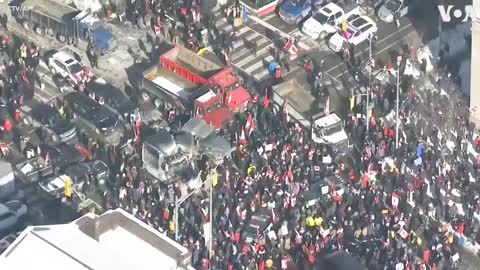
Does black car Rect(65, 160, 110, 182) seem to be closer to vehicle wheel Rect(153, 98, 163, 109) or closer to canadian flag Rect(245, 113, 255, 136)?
vehicle wheel Rect(153, 98, 163, 109)

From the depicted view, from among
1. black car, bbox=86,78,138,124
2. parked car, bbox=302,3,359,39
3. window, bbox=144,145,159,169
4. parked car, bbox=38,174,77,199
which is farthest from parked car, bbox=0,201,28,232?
parked car, bbox=302,3,359,39

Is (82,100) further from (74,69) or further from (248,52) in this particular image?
(248,52)

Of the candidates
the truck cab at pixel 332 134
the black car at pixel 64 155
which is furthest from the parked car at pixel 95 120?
the truck cab at pixel 332 134

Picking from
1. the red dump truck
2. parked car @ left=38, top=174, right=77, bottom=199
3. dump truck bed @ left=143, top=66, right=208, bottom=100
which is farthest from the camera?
dump truck bed @ left=143, top=66, right=208, bottom=100

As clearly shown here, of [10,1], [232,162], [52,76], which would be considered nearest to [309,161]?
[232,162]

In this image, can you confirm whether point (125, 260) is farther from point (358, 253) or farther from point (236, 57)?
point (236, 57)
